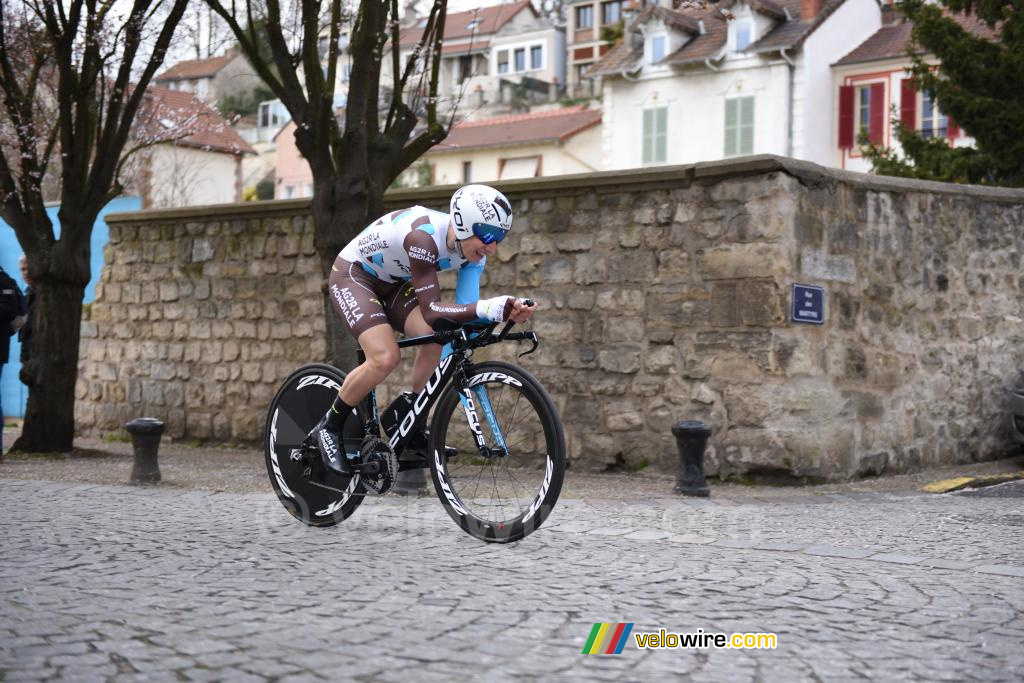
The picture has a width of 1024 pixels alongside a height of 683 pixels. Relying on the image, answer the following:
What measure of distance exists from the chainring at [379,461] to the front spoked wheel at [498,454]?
21cm

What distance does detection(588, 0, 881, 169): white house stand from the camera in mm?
38188

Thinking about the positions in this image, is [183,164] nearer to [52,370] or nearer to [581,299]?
[52,370]

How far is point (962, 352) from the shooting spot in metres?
11.2

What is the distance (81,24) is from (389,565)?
27.8 feet

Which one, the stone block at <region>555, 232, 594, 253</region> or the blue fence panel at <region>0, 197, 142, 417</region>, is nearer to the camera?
the stone block at <region>555, 232, 594, 253</region>

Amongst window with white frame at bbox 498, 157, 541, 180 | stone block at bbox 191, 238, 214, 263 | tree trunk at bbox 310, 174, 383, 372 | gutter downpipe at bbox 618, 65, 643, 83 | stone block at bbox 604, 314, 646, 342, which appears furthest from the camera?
window with white frame at bbox 498, 157, 541, 180

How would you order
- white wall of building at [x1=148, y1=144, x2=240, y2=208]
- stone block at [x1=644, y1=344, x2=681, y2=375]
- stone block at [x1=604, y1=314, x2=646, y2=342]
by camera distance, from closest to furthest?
stone block at [x1=644, y1=344, x2=681, y2=375]
stone block at [x1=604, y1=314, x2=646, y2=342]
white wall of building at [x1=148, y1=144, x2=240, y2=208]

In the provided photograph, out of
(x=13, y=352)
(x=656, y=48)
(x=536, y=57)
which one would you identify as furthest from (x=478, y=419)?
(x=536, y=57)

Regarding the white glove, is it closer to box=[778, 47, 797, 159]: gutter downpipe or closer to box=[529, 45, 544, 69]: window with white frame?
box=[778, 47, 797, 159]: gutter downpipe

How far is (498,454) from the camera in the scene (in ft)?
18.6

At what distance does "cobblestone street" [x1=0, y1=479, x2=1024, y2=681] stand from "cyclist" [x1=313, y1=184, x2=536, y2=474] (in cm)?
73

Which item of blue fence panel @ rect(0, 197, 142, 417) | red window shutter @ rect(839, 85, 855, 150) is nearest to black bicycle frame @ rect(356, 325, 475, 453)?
blue fence panel @ rect(0, 197, 142, 417)

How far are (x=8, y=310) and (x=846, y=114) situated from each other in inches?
1242

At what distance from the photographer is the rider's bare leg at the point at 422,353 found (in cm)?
622
